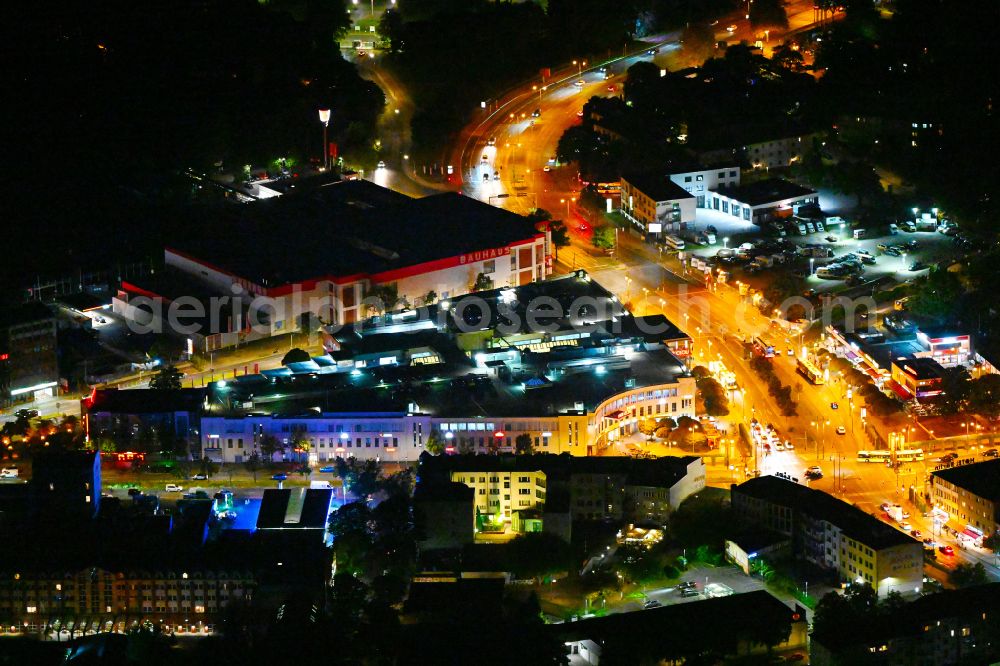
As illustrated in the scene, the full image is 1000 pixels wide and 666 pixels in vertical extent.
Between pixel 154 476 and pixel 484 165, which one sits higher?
pixel 484 165

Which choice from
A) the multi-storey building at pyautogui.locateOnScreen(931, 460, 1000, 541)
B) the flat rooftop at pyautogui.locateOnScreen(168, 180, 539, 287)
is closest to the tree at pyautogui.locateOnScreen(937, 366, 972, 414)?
the multi-storey building at pyautogui.locateOnScreen(931, 460, 1000, 541)

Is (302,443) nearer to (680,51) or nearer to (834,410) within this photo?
(834,410)

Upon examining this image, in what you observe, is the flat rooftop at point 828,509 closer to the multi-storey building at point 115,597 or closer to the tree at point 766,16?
the multi-storey building at point 115,597

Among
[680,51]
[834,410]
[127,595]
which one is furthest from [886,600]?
[680,51]

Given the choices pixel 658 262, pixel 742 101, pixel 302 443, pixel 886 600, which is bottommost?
pixel 886 600

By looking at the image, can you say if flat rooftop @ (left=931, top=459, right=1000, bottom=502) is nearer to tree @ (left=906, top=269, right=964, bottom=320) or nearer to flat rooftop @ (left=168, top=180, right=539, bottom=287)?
tree @ (left=906, top=269, right=964, bottom=320)

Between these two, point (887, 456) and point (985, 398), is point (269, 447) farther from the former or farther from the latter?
point (985, 398)

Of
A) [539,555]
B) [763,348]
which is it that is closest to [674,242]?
[763,348]

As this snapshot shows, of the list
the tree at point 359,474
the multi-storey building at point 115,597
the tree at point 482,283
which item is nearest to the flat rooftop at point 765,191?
the tree at point 482,283
